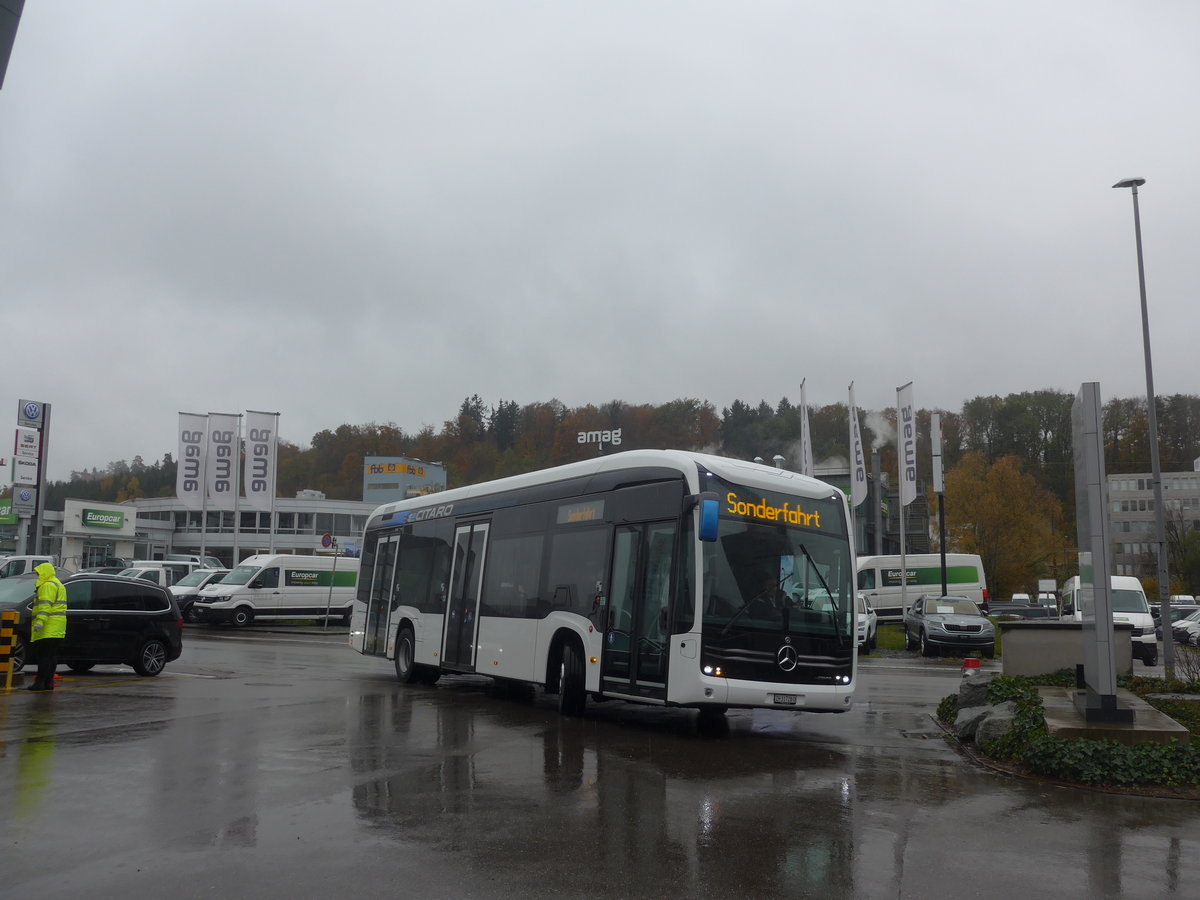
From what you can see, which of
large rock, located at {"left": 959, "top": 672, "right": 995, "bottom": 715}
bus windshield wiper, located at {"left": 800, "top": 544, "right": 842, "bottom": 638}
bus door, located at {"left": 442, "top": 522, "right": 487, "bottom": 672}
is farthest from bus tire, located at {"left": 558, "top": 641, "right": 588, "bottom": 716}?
large rock, located at {"left": 959, "top": 672, "right": 995, "bottom": 715}

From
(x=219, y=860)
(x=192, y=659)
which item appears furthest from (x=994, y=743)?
(x=192, y=659)

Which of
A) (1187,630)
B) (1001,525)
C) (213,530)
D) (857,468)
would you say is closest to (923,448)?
(1001,525)

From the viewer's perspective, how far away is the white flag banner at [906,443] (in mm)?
34750

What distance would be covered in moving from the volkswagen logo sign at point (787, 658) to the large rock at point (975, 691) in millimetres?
2946

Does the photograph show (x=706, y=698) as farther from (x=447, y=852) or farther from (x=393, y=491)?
(x=393, y=491)

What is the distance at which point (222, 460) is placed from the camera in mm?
45531

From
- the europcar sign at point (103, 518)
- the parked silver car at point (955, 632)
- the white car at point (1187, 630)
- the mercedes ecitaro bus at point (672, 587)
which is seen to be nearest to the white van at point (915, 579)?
the white car at point (1187, 630)

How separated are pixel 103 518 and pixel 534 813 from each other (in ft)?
228

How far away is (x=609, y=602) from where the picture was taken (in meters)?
13.1

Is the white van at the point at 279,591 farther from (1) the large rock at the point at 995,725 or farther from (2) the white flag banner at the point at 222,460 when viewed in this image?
(1) the large rock at the point at 995,725

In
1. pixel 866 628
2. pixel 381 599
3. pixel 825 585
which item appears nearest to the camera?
pixel 825 585

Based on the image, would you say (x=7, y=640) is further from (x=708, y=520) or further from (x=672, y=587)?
(x=708, y=520)

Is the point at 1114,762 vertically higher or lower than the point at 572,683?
lower

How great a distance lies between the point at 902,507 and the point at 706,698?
25.3 m
